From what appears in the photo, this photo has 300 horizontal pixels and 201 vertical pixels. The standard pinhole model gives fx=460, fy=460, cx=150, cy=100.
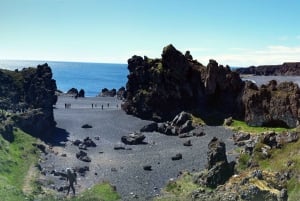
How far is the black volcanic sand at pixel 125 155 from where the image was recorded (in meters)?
70.8

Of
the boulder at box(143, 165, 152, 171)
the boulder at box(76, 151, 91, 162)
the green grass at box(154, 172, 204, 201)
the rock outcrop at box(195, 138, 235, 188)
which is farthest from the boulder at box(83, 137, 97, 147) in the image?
the rock outcrop at box(195, 138, 235, 188)

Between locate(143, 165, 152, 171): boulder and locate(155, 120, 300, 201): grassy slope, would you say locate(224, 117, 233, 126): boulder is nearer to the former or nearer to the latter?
locate(143, 165, 152, 171): boulder

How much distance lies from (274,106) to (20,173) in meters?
63.3

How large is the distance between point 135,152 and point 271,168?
41.9 m

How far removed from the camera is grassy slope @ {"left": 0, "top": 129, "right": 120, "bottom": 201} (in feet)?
172

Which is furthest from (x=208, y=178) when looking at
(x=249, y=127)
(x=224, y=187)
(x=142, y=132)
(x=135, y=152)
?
(x=142, y=132)

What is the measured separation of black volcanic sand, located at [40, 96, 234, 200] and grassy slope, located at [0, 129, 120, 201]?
248cm

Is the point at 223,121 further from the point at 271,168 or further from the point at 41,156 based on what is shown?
the point at 271,168

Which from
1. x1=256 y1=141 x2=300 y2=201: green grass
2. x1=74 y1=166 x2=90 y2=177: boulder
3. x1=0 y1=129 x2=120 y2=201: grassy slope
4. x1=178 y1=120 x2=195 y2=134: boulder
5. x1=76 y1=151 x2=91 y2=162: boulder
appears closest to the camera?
x1=256 y1=141 x2=300 y2=201: green grass

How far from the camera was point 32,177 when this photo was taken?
69.7m

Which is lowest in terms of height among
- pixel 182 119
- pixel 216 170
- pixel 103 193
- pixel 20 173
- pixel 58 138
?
pixel 103 193

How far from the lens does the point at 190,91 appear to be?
135 meters

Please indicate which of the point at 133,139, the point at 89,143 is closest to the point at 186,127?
the point at 133,139

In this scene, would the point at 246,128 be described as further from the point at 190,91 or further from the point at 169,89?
the point at 169,89
